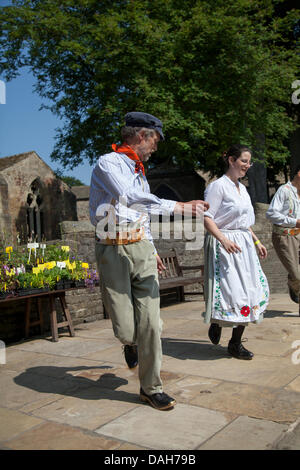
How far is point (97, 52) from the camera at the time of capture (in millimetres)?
17016

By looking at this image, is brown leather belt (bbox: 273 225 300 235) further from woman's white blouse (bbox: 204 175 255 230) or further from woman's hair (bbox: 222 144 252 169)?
woman's hair (bbox: 222 144 252 169)

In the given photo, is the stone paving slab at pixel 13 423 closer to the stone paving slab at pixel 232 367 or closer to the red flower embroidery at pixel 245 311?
the stone paving slab at pixel 232 367

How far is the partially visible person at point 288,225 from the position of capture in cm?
603

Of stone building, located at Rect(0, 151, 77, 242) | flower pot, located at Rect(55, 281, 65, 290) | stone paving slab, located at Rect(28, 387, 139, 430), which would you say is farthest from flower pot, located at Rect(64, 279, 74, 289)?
stone building, located at Rect(0, 151, 77, 242)

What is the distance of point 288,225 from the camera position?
6.03m

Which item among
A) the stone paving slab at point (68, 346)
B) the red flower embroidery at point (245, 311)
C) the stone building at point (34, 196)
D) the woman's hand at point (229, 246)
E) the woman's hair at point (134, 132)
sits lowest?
the stone paving slab at point (68, 346)

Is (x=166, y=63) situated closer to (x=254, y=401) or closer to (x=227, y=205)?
(x=227, y=205)

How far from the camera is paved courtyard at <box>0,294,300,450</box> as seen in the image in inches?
107

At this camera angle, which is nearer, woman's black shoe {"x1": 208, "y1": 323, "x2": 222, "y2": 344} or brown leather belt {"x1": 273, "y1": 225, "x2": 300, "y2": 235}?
woman's black shoe {"x1": 208, "y1": 323, "x2": 222, "y2": 344}

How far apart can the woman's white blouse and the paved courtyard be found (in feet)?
4.20

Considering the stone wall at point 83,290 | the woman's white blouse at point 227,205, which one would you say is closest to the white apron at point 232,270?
the woman's white blouse at point 227,205

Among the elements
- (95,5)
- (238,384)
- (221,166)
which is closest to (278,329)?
(238,384)

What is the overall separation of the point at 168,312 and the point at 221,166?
17.8 meters

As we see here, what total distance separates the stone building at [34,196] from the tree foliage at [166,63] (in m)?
5.57
